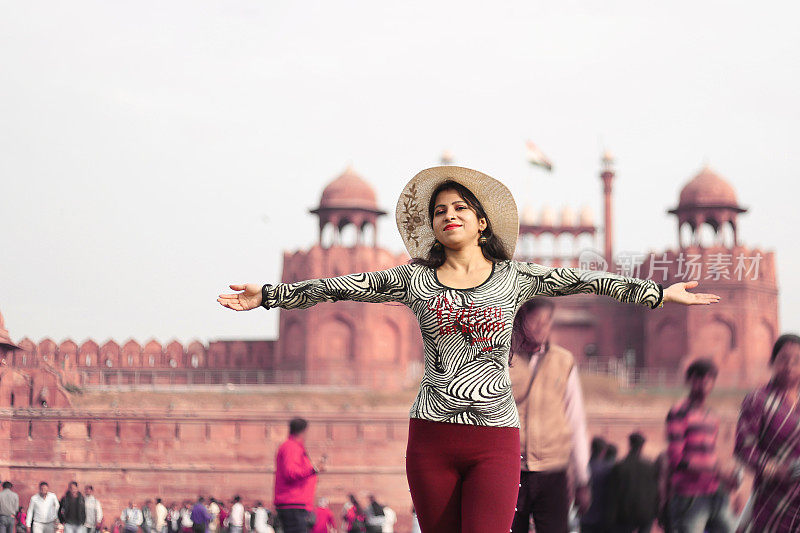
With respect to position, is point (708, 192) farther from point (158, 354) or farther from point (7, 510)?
point (7, 510)

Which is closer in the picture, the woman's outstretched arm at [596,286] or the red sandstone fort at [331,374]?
the woman's outstretched arm at [596,286]

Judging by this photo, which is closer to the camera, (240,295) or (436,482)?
(436,482)

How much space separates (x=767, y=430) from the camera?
11.0ft

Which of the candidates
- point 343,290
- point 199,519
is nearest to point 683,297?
point 343,290

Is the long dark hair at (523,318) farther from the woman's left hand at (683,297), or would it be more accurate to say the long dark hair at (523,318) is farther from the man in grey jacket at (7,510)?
the man in grey jacket at (7,510)

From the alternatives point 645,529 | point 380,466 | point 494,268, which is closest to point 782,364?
point 645,529

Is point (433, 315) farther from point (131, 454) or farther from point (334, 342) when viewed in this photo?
point (334, 342)

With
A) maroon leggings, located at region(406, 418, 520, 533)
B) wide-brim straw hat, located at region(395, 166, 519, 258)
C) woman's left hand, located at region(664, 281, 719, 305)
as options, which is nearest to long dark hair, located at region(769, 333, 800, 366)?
woman's left hand, located at region(664, 281, 719, 305)

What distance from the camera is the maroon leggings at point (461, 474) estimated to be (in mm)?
2250

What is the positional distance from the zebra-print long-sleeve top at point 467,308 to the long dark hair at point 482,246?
0.11ft

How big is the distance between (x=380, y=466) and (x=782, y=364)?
22.3 meters

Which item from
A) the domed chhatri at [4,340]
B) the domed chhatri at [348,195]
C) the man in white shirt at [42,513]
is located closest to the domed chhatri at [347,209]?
the domed chhatri at [348,195]

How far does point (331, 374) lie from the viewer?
98.3ft

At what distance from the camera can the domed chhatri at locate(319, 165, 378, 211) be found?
1267 inches
